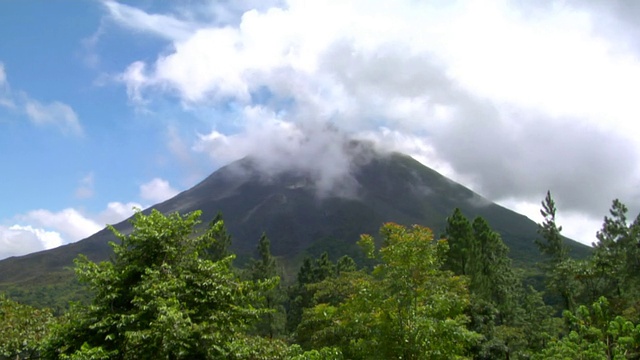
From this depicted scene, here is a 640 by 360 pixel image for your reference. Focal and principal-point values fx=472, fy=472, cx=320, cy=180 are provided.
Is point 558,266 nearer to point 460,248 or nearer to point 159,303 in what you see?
point 460,248

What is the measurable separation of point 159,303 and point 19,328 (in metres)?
13.7

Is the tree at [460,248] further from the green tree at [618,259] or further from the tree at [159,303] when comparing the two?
the tree at [159,303]

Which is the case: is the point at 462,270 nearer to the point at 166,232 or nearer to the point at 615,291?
the point at 615,291

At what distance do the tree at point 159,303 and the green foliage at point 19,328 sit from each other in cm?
863

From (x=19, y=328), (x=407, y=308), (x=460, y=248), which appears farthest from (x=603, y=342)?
(x=460, y=248)

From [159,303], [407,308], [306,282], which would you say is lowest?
[306,282]

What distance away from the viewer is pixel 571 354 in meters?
11.6

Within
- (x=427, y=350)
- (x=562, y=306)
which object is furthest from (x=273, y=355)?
(x=562, y=306)

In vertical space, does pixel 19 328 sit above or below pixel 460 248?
below

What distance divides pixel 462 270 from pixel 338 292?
36.2 feet

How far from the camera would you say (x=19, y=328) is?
2009 cm

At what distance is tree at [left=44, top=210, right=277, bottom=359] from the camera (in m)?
10.5

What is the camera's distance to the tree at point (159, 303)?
1055 cm

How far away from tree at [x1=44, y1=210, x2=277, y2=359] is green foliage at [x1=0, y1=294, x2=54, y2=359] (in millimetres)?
8632
